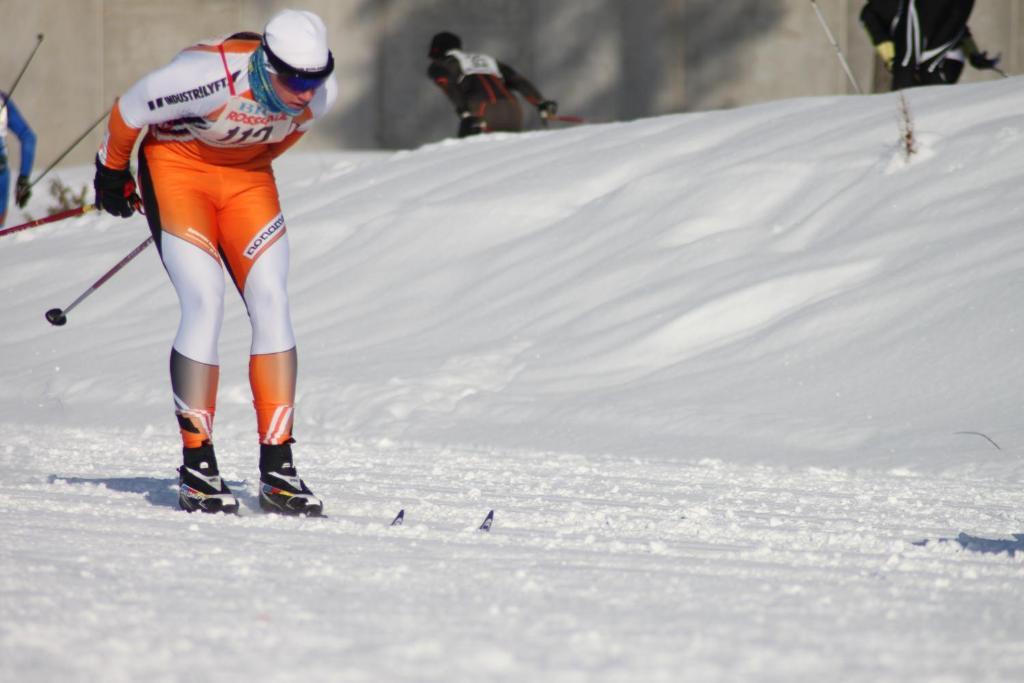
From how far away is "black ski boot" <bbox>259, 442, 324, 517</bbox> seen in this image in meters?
4.06

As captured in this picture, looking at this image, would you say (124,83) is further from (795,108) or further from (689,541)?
(689,541)

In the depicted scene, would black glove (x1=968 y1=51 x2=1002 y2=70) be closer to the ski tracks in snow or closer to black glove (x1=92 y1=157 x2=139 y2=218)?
the ski tracks in snow

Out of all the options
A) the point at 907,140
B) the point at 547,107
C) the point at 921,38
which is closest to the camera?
the point at 907,140

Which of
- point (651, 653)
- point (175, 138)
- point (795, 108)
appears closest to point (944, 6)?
point (795, 108)

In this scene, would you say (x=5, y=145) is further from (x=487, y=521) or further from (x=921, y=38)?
(x=487, y=521)

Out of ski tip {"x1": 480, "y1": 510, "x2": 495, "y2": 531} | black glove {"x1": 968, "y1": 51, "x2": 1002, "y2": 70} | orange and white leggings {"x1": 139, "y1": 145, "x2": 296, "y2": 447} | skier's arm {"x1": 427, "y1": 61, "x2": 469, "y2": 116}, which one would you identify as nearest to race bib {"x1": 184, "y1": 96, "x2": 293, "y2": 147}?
orange and white leggings {"x1": 139, "y1": 145, "x2": 296, "y2": 447}

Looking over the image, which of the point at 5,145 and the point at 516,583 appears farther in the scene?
the point at 5,145

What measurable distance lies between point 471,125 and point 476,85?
0.35 m

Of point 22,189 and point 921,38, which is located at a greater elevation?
point 921,38

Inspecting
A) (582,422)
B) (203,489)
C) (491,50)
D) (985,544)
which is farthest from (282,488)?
(491,50)

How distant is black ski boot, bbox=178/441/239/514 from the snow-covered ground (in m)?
0.08

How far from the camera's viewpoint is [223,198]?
4.37 meters

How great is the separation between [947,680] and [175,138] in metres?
2.92

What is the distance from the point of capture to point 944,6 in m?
10.6
